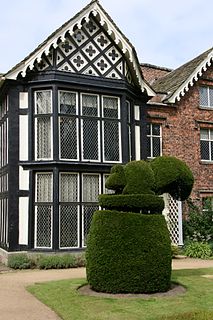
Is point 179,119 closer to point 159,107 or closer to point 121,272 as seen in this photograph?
point 159,107

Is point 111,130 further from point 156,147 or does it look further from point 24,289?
point 24,289

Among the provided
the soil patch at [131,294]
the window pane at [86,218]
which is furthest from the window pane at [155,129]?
the soil patch at [131,294]

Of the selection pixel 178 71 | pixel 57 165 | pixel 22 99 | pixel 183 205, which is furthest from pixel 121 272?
pixel 178 71

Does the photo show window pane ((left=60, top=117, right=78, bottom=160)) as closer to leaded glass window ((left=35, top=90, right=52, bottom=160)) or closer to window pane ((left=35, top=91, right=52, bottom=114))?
leaded glass window ((left=35, top=90, right=52, bottom=160))

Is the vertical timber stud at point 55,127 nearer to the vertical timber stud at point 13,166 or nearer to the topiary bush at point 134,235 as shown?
the vertical timber stud at point 13,166

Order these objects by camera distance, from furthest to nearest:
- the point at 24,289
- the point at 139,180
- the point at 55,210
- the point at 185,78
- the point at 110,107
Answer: the point at 185,78 → the point at 110,107 → the point at 55,210 → the point at 24,289 → the point at 139,180

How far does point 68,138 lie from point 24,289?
21.1ft

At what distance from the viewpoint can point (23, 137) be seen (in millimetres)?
15078

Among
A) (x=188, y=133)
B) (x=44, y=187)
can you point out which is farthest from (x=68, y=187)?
(x=188, y=133)

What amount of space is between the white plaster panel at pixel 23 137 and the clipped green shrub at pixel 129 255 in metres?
6.59

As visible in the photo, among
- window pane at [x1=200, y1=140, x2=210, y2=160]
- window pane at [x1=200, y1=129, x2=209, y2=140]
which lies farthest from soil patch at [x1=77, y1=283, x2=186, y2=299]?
window pane at [x1=200, y1=129, x2=209, y2=140]

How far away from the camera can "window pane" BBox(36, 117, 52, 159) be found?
14902mm

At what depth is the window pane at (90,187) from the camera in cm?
1530

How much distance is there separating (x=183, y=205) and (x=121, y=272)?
35.4 ft
